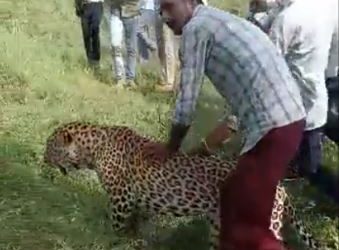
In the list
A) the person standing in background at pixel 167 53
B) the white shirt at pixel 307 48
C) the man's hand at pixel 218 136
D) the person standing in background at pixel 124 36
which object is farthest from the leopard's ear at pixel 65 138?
the person standing in background at pixel 167 53

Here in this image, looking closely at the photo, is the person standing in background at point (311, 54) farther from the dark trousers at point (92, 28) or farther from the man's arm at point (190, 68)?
the dark trousers at point (92, 28)

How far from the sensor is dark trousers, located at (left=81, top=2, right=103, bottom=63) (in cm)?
1092

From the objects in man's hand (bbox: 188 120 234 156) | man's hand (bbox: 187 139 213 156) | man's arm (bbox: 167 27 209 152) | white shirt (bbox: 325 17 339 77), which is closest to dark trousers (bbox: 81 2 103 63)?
man's hand (bbox: 187 139 213 156)

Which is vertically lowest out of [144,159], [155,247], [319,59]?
[155,247]

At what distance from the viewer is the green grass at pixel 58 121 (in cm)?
630

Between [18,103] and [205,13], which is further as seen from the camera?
[18,103]

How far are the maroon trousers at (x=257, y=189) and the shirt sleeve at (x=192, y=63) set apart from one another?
0.36 meters

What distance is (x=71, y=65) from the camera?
35.3 feet

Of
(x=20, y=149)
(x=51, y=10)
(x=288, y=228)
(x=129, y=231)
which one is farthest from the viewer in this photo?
(x=51, y=10)

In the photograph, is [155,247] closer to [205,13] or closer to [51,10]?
[205,13]

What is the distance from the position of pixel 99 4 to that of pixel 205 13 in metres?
6.28

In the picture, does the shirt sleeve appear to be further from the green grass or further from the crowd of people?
the green grass

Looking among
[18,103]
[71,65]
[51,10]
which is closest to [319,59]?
[18,103]

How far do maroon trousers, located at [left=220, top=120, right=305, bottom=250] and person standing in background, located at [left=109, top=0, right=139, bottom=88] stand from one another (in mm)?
5542
